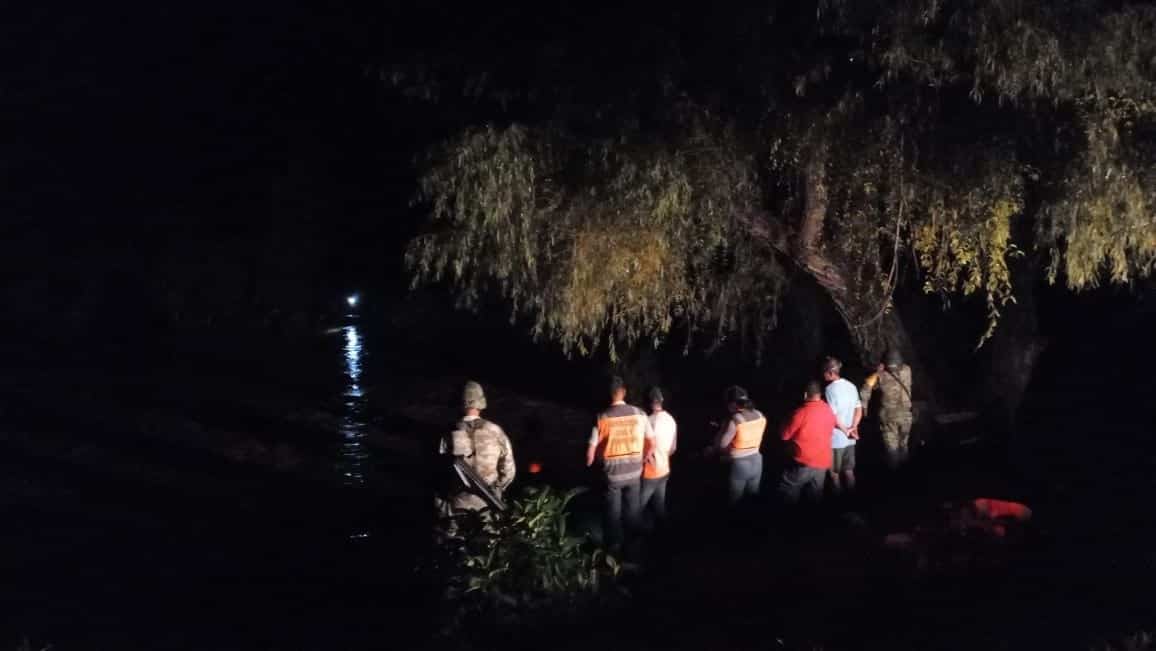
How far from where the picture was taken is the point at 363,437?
1839 centimetres

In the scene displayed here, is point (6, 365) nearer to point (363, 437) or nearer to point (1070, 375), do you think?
point (363, 437)

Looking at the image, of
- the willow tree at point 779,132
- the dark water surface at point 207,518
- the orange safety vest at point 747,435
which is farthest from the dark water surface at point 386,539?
the willow tree at point 779,132

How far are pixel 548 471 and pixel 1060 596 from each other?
838 cm

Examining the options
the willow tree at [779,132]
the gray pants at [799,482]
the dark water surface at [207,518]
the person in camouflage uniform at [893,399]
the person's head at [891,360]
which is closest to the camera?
the dark water surface at [207,518]

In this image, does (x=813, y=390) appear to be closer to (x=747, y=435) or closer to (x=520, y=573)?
(x=747, y=435)

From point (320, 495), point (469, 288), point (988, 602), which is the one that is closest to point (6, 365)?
point (320, 495)

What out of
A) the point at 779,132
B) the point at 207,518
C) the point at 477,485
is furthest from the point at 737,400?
the point at 207,518

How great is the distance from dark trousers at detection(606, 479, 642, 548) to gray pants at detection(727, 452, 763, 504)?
3.25ft

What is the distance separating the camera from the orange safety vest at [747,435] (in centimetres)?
1030

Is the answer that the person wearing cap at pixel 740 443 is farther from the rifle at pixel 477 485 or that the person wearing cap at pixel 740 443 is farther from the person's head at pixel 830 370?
the rifle at pixel 477 485

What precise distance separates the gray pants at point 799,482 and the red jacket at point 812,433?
0.08 m

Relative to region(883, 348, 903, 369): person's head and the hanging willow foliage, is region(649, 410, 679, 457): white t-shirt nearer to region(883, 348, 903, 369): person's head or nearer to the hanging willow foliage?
the hanging willow foliage

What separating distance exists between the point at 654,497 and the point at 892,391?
3.28 meters

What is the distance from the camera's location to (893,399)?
12242 mm
